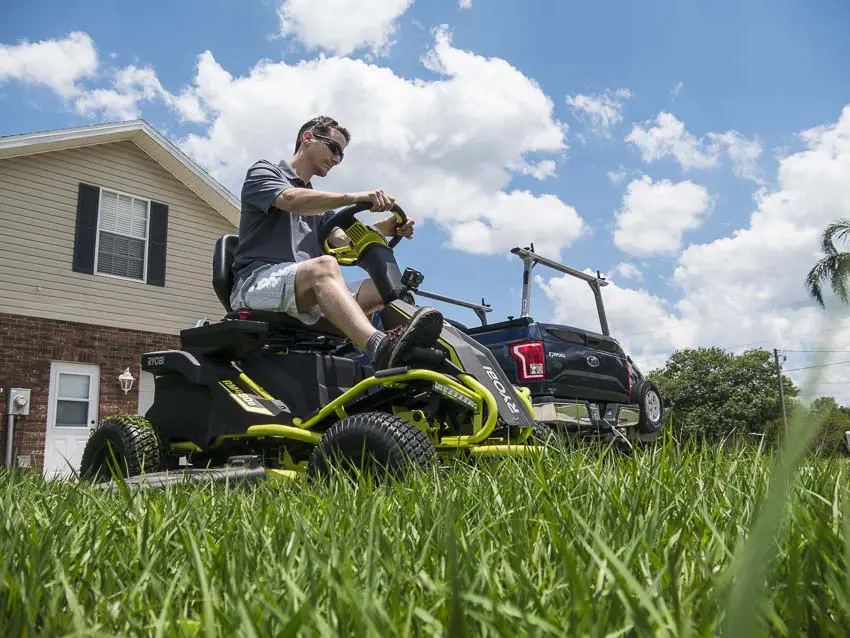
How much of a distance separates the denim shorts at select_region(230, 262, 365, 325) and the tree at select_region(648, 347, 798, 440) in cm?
4848

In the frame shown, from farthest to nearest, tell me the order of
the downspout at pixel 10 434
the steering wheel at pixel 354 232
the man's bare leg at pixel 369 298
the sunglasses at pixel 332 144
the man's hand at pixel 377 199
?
the downspout at pixel 10 434, the sunglasses at pixel 332 144, the man's bare leg at pixel 369 298, the steering wheel at pixel 354 232, the man's hand at pixel 377 199

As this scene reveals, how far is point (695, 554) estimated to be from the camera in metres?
1.05

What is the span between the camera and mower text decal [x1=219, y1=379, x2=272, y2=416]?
3510 mm

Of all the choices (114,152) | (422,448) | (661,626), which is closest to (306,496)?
(422,448)

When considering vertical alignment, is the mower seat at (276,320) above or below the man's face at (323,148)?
below

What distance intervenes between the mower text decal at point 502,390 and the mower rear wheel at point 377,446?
0.64m

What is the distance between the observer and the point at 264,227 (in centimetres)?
395

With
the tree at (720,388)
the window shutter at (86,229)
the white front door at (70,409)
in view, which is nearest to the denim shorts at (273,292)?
the white front door at (70,409)

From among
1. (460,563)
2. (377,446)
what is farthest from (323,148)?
(460,563)

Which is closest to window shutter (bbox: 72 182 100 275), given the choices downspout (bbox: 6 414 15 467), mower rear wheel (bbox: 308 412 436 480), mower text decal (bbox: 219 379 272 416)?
downspout (bbox: 6 414 15 467)

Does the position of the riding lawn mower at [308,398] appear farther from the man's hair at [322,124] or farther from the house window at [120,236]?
the house window at [120,236]

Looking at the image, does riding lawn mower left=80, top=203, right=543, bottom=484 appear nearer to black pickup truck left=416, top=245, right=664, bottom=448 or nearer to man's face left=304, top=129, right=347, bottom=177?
man's face left=304, top=129, right=347, bottom=177

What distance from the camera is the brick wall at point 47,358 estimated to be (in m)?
11.7

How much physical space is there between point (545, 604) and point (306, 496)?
4.06ft
